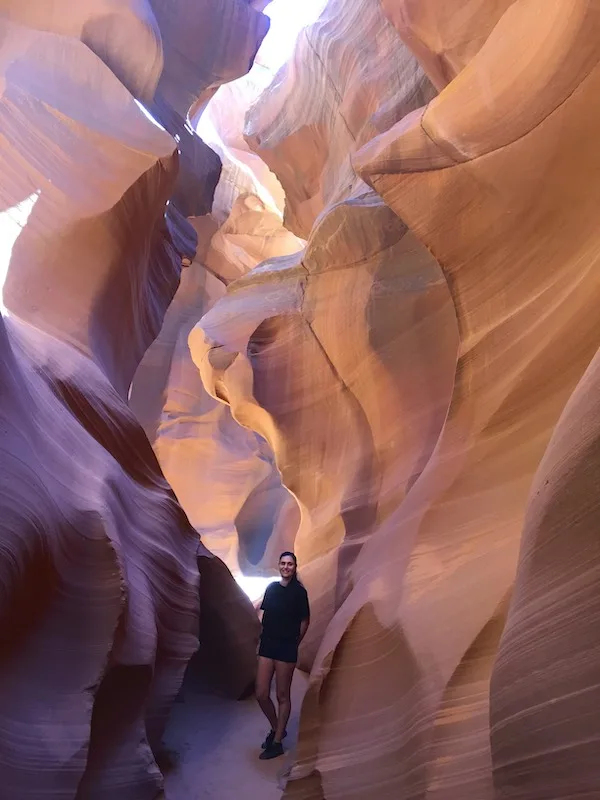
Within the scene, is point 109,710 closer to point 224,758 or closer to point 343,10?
point 224,758

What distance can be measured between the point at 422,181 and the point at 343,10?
6996 millimetres

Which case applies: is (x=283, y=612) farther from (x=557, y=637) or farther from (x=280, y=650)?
(x=557, y=637)

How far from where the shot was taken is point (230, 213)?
1453cm

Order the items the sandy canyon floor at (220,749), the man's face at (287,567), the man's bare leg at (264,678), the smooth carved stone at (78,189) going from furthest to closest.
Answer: the smooth carved stone at (78,189), the man's face at (287,567), the man's bare leg at (264,678), the sandy canyon floor at (220,749)

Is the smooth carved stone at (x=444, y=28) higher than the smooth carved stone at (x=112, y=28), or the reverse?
the smooth carved stone at (x=444, y=28)

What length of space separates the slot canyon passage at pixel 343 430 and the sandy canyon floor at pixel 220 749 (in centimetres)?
3

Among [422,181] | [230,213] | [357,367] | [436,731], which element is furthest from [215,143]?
[436,731]

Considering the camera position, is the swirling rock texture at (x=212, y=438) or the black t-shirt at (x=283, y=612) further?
the swirling rock texture at (x=212, y=438)

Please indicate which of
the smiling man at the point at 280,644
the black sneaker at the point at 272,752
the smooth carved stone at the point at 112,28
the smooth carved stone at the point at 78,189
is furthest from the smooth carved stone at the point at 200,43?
the black sneaker at the point at 272,752

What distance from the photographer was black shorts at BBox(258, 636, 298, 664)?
13.9 feet

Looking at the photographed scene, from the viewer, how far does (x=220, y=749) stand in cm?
457

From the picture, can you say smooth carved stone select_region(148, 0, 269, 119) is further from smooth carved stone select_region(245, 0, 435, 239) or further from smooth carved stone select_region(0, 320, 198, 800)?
smooth carved stone select_region(0, 320, 198, 800)

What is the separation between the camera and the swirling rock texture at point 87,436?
3195 mm

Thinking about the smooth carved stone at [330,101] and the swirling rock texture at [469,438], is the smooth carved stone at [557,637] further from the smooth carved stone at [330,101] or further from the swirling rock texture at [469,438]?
the smooth carved stone at [330,101]
